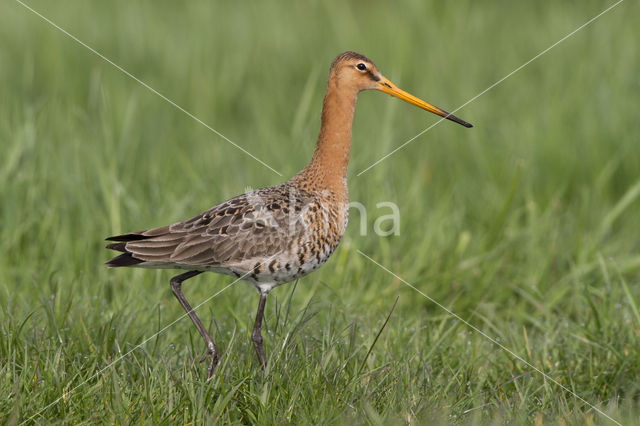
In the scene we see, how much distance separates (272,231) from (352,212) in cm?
212

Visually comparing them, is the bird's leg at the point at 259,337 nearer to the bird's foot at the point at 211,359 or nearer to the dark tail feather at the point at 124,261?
the bird's foot at the point at 211,359

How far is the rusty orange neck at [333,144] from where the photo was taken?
4.43 meters

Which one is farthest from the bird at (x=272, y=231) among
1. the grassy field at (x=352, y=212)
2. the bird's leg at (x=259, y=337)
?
the grassy field at (x=352, y=212)

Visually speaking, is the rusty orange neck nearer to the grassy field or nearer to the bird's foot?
the grassy field

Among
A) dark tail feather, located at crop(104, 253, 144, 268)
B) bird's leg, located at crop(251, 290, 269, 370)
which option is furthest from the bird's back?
bird's leg, located at crop(251, 290, 269, 370)

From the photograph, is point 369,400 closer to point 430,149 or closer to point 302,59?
point 430,149

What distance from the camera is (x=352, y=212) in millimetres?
6289

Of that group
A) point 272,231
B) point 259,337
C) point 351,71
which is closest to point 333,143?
point 351,71

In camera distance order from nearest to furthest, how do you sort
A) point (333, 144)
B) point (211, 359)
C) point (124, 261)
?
point (124, 261) < point (211, 359) < point (333, 144)

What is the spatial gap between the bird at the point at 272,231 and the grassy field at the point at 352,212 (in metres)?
0.22

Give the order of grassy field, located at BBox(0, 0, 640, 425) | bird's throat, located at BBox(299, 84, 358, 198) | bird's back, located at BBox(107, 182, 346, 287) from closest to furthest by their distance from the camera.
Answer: grassy field, located at BBox(0, 0, 640, 425), bird's back, located at BBox(107, 182, 346, 287), bird's throat, located at BBox(299, 84, 358, 198)

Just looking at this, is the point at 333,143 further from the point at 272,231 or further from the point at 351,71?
the point at 272,231

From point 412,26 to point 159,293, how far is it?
5424mm

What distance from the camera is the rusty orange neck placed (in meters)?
4.43
